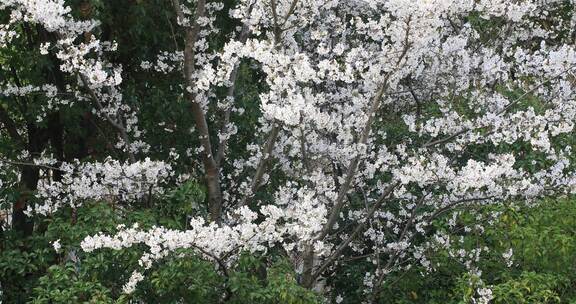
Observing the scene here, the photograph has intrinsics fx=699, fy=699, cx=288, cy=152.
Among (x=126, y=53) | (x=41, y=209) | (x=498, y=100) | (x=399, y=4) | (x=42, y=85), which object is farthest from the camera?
(x=498, y=100)

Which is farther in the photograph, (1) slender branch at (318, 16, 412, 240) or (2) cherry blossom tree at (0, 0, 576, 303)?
(1) slender branch at (318, 16, 412, 240)

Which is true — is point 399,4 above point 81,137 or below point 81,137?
below

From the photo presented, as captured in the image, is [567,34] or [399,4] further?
[567,34]

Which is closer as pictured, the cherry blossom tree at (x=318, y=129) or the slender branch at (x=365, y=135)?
the cherry blossom tree at (x=318, y=129)

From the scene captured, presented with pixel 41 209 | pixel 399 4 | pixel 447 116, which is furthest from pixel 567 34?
pixel 41 209

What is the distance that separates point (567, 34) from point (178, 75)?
793 centimetres

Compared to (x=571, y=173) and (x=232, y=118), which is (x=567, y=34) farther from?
(x=232, y=118)

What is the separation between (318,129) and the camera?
7559mm

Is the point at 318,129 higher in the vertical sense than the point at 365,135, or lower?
higher

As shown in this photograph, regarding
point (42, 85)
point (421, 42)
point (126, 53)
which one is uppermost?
point (126, 53)

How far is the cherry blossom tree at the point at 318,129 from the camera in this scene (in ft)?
19.8

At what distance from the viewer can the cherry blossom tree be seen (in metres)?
6.04

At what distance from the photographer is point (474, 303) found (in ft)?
19.2

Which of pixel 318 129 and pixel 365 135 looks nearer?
pixel 365 135
